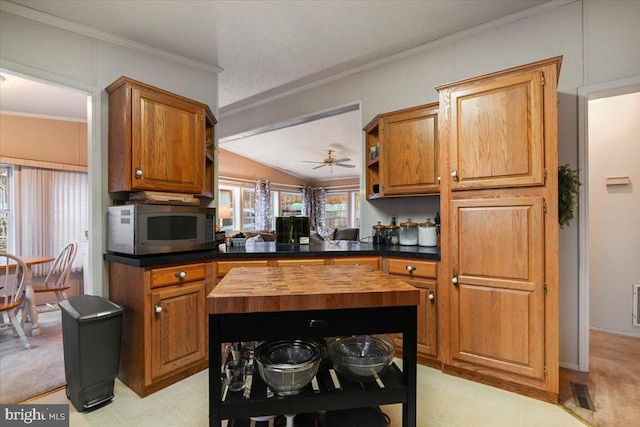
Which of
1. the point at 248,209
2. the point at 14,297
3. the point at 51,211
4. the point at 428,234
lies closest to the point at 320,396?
the point at 428,234

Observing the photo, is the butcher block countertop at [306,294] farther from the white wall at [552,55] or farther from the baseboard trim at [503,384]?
the white wall at [552,55]

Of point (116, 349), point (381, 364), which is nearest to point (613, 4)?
point (381, 364)

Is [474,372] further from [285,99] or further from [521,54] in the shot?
[285,99]

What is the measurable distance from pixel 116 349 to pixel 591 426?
2.82m

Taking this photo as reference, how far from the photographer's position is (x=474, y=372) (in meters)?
2.08

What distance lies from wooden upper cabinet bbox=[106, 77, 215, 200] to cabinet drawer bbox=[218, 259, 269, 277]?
679mm

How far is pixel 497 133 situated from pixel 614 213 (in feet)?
6.64

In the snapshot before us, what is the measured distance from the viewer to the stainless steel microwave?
2.02 m

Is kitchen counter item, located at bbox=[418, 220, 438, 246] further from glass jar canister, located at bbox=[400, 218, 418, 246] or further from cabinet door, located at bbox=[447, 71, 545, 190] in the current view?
cabinet door, located at bbox=[447, 71, 545, 190]

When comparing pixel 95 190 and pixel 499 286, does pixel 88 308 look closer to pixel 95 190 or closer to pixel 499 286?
pixel 95 190

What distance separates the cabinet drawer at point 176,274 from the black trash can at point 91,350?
0.30 meters

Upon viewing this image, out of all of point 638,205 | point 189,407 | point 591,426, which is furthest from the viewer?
point 638,205

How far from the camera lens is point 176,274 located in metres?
2.10

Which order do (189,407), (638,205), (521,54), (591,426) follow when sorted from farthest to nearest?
(638,205)
(521,54)
(189,407)
(591,426)
